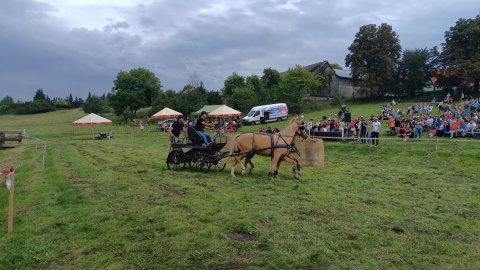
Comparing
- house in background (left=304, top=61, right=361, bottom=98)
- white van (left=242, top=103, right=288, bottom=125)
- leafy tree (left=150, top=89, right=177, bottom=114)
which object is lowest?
white van (left=242, top=103, right=288, bottom=125)

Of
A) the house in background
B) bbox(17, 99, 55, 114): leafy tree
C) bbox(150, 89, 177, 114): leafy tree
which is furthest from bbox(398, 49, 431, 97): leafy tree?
bbox(17, 99, 55, 114): leafy tree

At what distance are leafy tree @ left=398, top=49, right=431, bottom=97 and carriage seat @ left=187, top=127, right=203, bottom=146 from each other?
49213 millimetres

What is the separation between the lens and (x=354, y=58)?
55.7 metres

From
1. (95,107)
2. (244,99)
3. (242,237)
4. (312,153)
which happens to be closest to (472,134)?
(312,153)

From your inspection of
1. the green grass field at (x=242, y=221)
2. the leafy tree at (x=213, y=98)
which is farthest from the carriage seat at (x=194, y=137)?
the leafy tree at (x=213, y=98)

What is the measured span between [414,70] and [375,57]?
20.3 feet

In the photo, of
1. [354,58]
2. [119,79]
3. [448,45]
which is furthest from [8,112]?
[448,45]

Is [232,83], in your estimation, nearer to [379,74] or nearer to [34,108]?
[379,74]

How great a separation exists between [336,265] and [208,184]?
6056 millimetres

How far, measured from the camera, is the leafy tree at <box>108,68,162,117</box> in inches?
2847

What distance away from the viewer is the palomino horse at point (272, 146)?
38.6ft

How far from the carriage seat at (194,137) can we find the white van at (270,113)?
3006 cm

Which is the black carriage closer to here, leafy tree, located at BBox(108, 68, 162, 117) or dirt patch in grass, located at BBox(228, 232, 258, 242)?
dirt patch in grass, located at BBox(228, 232, 258, 242)

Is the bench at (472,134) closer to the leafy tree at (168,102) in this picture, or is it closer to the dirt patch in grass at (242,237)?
the dirt patch in grass at (242,237)
